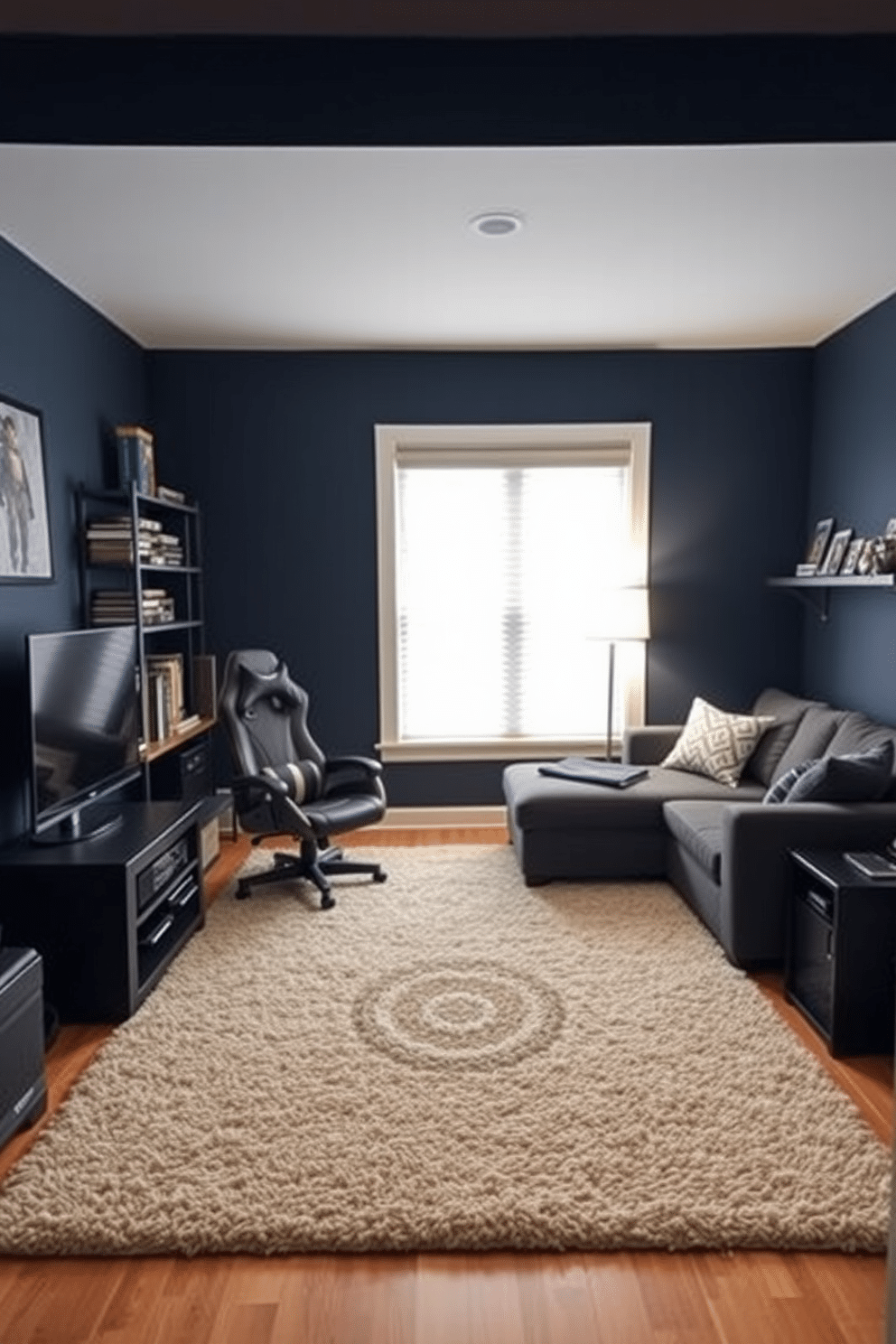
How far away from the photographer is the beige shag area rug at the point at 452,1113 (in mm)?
1777

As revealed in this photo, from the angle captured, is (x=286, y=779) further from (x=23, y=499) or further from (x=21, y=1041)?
(x=21, y=1041)

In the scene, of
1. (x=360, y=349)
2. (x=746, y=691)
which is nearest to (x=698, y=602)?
(x=746, y=691)

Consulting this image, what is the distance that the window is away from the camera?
14.9 feet

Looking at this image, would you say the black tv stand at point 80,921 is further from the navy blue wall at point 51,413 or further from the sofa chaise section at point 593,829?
the sofa chaise section at point 593,829

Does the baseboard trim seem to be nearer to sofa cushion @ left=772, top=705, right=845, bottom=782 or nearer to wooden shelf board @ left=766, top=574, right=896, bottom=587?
sofa cushion @ left=772, top=705, right=845, bottom=782

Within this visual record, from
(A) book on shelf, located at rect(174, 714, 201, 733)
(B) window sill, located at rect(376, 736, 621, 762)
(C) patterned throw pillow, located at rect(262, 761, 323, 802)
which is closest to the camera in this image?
(C) patterned throw pillow, located at rect(262, 761, 323, 802)

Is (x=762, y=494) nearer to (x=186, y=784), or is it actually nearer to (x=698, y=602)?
(x=698, y=602)

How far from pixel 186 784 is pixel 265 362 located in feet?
7.53

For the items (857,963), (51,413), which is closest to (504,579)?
(51,413)

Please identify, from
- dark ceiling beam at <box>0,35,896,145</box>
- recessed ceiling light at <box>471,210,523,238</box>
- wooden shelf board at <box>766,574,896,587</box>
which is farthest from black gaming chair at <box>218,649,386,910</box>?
A: dark ceiling beam at <box>0,35,896,145</box>

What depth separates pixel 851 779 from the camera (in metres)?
2.94

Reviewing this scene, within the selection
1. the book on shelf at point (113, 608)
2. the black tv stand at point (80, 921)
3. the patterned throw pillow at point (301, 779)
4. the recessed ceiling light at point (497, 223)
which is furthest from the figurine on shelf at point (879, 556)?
the book on shelf at point (113, 608)

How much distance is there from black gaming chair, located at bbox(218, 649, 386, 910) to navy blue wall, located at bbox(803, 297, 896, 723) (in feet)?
7.80

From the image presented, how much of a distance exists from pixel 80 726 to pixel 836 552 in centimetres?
350
